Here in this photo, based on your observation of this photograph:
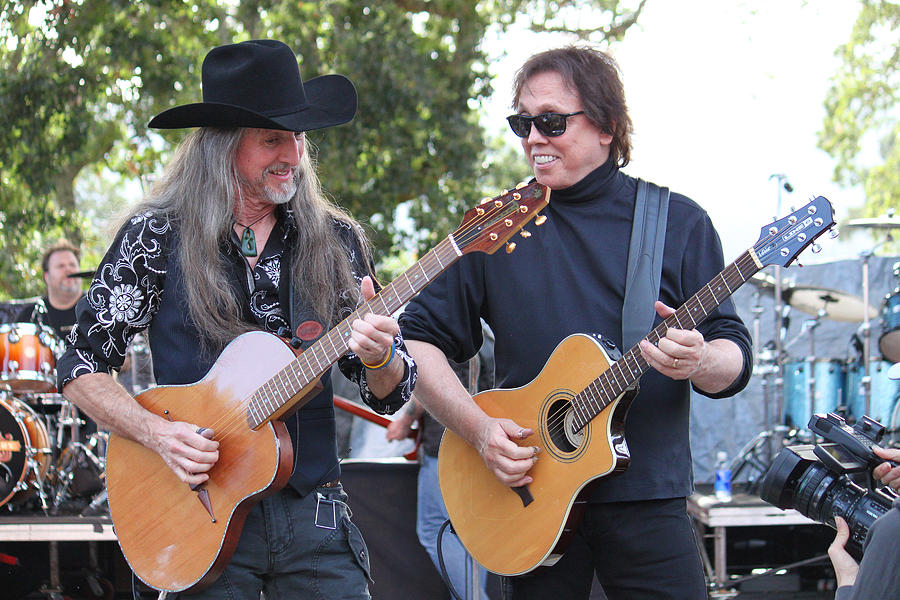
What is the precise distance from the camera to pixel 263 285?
2.78 m

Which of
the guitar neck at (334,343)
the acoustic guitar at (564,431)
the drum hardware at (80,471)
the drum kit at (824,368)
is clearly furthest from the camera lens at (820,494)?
the drum hardware at (80,471)

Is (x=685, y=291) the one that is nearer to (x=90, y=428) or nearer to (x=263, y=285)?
(x=263, y=285)

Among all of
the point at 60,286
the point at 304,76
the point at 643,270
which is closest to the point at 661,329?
the point at 643,270

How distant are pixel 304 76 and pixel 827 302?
5835 millimetres

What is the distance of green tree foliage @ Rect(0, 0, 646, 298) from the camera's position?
9.88 meters

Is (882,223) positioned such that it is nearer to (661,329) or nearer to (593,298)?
(593,298)

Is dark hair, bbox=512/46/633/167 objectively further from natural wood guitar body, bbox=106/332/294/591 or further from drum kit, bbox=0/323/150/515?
drum kit, bbox=0/323/150/515

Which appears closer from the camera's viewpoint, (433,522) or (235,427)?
(235,427)

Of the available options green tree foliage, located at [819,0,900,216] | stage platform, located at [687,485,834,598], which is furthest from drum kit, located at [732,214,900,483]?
green tree foliage, located at [819,0,900,216]

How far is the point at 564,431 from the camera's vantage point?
112 inches

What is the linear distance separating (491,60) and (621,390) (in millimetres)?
9058

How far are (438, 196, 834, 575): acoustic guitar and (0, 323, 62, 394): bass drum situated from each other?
15.9 ft

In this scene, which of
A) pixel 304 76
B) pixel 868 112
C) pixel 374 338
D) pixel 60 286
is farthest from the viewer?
pixel 868 112

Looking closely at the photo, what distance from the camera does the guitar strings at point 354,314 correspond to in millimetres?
2557
